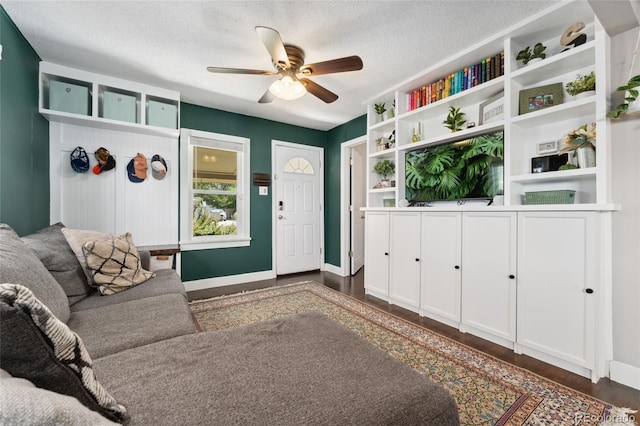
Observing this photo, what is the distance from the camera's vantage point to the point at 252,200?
4.05 meters

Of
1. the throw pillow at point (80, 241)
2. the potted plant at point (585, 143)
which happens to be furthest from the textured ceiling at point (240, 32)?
the throw pillow at point (80, 241)

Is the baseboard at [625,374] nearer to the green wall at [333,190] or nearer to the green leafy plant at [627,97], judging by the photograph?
the green leafy plant at [627,97]

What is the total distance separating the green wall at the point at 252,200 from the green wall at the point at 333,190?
1.85 ft

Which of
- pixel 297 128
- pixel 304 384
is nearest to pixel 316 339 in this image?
pixel 304 384

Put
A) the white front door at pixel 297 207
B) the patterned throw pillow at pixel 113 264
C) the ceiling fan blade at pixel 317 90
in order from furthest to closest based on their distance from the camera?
the white front door at pixel 297 207 → the ceiling fan blade at pixel 317 90 → the patterned throw pillow at pixel 113 264

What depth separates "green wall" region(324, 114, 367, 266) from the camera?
444 centimetres

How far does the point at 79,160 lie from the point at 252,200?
1.97 metres

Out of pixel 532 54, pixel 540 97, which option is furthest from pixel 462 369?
pixel 532 54

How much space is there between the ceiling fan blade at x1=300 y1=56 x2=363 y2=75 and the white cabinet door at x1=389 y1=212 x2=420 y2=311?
1.51 meters

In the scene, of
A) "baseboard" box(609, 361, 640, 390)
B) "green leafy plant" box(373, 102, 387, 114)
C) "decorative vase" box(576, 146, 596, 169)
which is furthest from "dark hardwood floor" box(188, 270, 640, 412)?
"green leafy plant" box(373, 102, 387, 114)

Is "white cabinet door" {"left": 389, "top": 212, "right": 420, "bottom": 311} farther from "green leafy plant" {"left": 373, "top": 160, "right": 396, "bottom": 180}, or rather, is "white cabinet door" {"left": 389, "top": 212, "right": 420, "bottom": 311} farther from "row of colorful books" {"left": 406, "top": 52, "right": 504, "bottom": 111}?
"row of colorful books" {"left": 406, "top": 52, "right": 504, "bottom": 111}

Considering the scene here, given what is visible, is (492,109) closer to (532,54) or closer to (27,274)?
(532,54)

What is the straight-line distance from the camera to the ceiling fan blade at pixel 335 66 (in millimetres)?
1997

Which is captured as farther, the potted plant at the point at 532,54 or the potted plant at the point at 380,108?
the potted plant at the point at 380,108
